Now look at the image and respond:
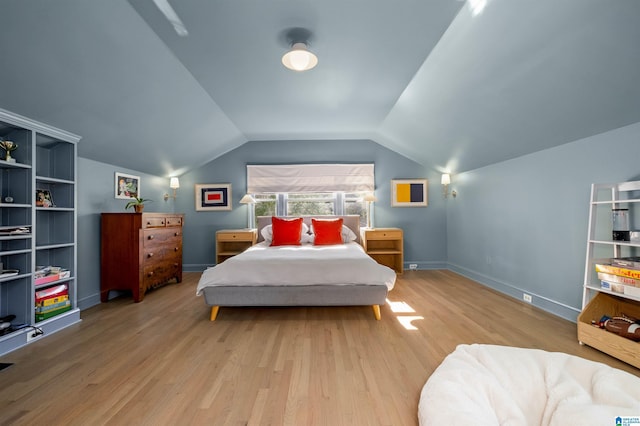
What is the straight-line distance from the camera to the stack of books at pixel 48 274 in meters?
2.37

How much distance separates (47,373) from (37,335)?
734 millimetres

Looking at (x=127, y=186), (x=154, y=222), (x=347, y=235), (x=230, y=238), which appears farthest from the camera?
(x=230, y=238)

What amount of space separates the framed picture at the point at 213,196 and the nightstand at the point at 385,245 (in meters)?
2.57

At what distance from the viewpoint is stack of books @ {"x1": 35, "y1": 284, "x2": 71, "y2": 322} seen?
7.72 feet

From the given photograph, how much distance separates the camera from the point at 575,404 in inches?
49.4

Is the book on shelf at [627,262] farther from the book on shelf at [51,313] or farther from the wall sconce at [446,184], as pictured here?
the book on shelf at [51,313]

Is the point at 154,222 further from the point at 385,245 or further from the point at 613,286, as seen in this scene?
the point at 613,286

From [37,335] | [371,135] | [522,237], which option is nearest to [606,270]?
[522,237]

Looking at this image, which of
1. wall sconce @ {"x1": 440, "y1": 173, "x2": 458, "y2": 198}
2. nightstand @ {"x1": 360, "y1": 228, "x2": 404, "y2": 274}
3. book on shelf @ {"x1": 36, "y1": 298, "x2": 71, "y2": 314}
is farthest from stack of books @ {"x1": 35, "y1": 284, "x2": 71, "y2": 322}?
wall sconce @ {"x1": 440, "y1": 173, "x2": 458, "y2": 198}

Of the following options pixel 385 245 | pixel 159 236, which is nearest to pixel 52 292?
pixel 159 236

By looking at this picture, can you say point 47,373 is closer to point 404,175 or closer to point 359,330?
point 359,330

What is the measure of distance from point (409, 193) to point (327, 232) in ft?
6.23

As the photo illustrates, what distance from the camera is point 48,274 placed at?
2.49 metres

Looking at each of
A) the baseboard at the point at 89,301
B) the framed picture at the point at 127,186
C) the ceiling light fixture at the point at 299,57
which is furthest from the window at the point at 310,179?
the ceiling light fixture at the point at 299,57
